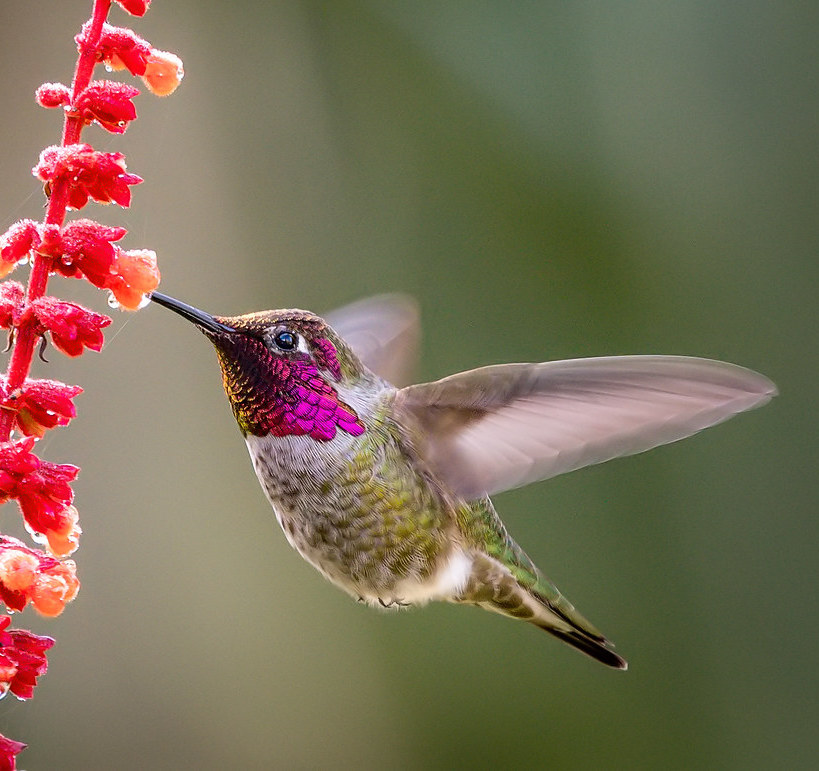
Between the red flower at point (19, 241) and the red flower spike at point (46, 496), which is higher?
the red flower at point (19, 241)

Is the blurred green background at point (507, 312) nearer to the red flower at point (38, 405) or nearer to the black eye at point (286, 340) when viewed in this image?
the black eye at point (286, 340)

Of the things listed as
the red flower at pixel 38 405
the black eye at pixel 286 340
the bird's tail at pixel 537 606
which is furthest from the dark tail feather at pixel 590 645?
the red flower at pixel 38 405

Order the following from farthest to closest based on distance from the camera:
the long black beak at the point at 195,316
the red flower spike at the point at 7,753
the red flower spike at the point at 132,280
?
the long black beak at the point at 195,316
the red flower spike at the point at 132,280
the red flower spike at the point at 7,753

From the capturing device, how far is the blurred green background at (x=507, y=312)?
3.82 meters

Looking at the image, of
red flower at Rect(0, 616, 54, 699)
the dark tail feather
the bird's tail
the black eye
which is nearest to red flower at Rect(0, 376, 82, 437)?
red flower at Rect(0, 616, 54, 699)

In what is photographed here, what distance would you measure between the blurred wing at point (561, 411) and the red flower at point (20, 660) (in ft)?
3.06

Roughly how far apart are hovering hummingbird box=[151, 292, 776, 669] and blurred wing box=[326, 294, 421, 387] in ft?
1.21

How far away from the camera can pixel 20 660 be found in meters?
1.12

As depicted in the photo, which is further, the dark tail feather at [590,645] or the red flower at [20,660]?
the dark tail feather at [590,645]

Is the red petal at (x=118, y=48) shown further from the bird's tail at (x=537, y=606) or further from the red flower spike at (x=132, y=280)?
the bird's tail at (x=537, y=606)

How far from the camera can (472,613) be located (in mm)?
3967

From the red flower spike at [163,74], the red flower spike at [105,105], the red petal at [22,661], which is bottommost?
the red petal at [22,661]

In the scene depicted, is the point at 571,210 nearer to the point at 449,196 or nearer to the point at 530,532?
the point at 449,196

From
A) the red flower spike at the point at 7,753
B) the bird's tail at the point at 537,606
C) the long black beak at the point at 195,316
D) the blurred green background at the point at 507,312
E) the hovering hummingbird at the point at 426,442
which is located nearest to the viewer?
the red flower spike at the point at 7,753
